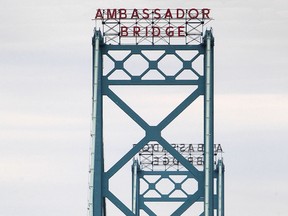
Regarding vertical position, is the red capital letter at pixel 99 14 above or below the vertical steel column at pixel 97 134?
above

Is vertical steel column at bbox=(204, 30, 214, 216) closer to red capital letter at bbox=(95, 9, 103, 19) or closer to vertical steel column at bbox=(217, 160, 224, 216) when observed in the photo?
red capital letter at bbox=(95, 9, 103, 19)

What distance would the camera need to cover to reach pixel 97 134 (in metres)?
84.3

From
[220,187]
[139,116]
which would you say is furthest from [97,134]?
[220,187]

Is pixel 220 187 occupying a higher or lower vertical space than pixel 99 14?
lower

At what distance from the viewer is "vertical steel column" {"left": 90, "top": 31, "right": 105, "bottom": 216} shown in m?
84.2

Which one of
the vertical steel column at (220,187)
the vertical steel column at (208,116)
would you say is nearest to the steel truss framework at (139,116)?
the vertical steel column at (208,116)

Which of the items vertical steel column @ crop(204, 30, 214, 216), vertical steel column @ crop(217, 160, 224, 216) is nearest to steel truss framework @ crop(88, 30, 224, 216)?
vertical steel column @ crop(204, 30, 214, 216)

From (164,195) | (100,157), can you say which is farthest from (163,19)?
(164,195)

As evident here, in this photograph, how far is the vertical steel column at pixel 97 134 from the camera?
8425 cm

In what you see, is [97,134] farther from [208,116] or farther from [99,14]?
[99,14]

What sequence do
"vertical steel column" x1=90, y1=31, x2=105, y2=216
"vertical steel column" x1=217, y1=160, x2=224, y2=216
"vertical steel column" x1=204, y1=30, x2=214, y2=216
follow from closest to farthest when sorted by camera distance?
"vertical steel column" x1=90, y1=31, x2=105, y2=216 < "vertical steel column" x1=204, y1=30, x2=214, y2=216 < "vertical steel column" x1=217, y1=160, x2=224, y2=216

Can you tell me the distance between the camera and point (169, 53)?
8581 cm

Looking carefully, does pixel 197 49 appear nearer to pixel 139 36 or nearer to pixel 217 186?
pixel 139 36

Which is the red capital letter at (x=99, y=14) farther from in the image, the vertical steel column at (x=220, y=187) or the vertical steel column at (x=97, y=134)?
the vertical steel column at (x=220, y=187)
